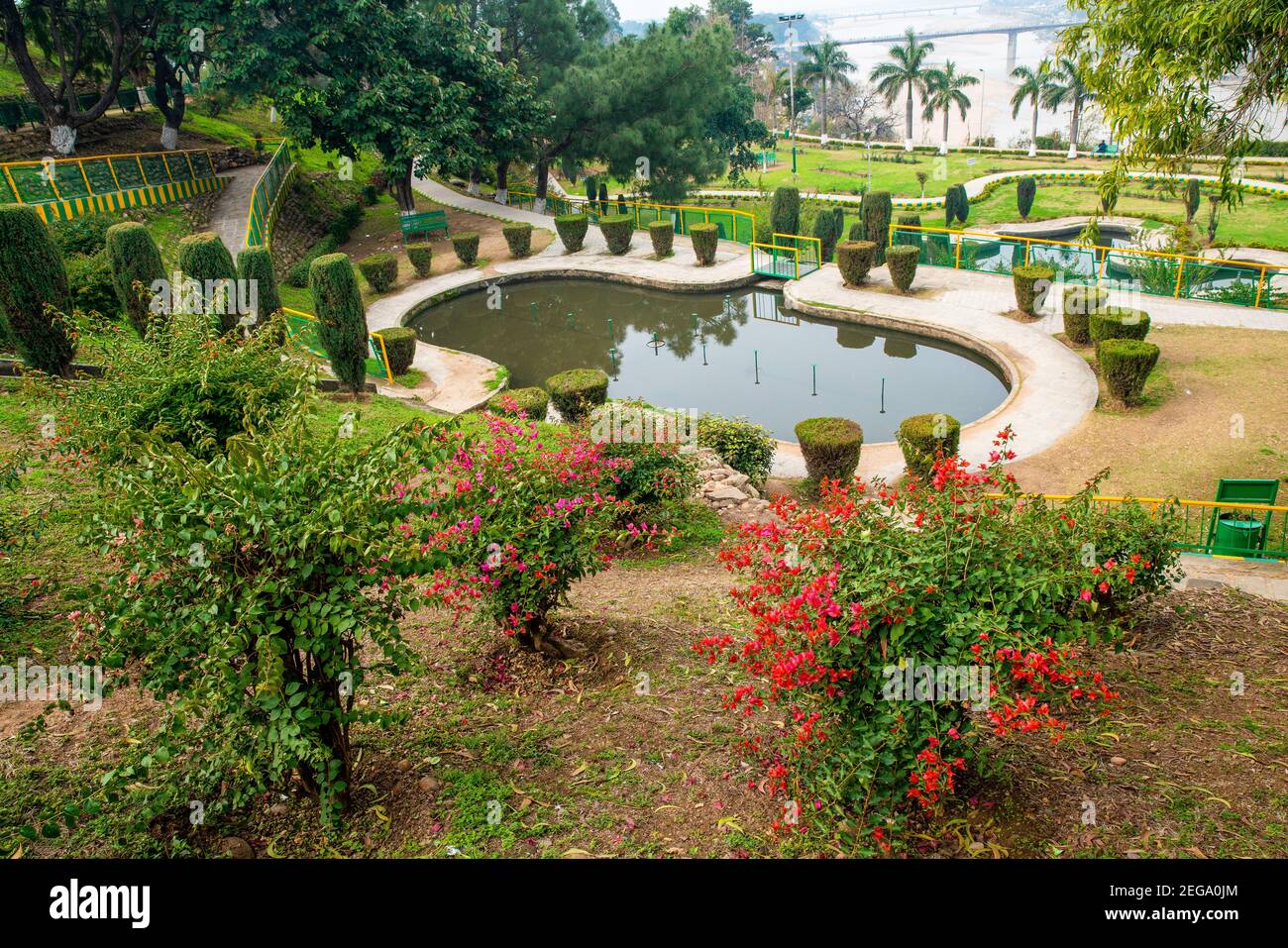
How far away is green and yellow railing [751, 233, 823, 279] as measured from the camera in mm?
23344

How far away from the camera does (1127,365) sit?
13922 millimetres

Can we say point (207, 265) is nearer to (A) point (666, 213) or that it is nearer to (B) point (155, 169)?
(B) point (155, 169)

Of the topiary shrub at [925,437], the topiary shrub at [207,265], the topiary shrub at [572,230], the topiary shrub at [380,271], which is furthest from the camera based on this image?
the topiary shrub at [572,230]

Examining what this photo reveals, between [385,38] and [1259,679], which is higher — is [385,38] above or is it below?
above

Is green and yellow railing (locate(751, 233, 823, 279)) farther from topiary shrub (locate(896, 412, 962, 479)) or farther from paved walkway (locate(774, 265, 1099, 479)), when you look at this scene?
topiary shrub (locate(896, 412, 962, 479))

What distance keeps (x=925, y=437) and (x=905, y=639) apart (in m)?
8.18

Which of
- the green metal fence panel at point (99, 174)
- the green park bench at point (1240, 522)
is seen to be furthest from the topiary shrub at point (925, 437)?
the green metal fence panel at point (99, 174)

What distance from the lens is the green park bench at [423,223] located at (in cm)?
2750

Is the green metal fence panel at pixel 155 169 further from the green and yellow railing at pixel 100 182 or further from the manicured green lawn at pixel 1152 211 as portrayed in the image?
the manicured green lawn at pixel 1152 211

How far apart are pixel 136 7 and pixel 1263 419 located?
29099mm

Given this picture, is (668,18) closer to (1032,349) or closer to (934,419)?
(1032,349)

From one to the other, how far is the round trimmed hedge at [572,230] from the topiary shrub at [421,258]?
172 inches

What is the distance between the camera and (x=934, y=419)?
11.9 metres

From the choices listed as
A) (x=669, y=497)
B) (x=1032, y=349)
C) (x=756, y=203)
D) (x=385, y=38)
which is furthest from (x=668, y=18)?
(x=669, y=497)
